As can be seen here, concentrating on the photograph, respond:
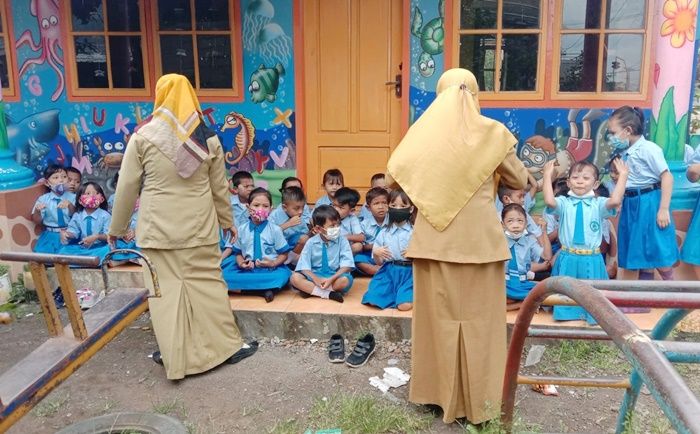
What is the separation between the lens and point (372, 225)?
194 inches

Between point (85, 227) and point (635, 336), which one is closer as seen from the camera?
point (635, 336)

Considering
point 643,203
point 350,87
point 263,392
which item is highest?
point 350,87

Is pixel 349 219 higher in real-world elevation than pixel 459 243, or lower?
lower

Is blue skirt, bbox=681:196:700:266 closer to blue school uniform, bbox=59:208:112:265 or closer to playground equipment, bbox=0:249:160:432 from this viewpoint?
playground equipment, bbox=0:249:160:432

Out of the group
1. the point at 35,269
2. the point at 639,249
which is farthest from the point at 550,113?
the point at 35,269

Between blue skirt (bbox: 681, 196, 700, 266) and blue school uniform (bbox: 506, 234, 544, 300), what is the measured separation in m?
1.11

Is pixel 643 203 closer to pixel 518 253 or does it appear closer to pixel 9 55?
pixel 518 253

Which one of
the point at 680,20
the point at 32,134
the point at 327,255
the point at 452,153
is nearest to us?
the point at 452,153

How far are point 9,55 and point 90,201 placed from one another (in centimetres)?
216

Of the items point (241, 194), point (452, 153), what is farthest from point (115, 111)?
point (452, 153)

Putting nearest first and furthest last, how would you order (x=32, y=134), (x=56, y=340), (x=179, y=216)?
1. (x=56, y=340)
2. (x=179, y=216)
3. (x=32, y=134)

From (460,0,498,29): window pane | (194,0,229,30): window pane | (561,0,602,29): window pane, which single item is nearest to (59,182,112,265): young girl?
(194,0,229,30): window pane

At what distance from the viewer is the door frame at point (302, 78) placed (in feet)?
18.1

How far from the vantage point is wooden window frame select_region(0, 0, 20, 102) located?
5953 mm
